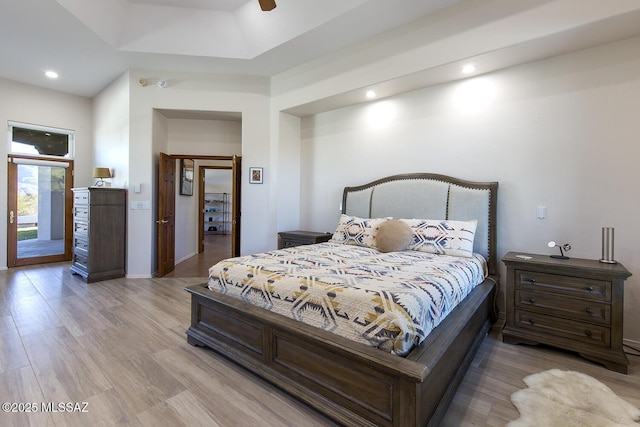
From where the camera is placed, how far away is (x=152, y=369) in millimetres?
2162

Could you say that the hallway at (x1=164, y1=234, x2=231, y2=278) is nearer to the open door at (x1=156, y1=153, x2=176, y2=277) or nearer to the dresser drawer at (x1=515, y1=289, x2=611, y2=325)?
the open door at (x1=156, y1=153, x2=176, y2=277)

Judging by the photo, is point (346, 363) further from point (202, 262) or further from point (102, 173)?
point (102, 173)

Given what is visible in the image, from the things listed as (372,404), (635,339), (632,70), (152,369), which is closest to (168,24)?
(152,369)

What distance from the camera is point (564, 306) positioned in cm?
242

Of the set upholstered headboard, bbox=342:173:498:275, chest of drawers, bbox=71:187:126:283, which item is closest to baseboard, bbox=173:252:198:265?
chest of drawers, bbox=71:187:126:283

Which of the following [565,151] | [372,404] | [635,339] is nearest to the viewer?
[372,404]

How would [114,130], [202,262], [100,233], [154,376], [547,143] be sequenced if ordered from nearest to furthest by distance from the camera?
[154,376], [547,143], [100,233], [114,130], [202,262]

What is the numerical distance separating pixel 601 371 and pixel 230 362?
111 inches

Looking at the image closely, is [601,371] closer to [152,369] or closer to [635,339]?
[635,339]

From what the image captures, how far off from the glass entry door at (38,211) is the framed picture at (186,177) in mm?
2250

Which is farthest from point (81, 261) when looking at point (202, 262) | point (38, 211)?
point (38, 211)

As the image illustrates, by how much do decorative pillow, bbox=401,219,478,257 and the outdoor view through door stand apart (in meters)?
6.72

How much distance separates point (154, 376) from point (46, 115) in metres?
6.07

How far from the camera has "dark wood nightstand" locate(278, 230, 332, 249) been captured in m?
4.17
